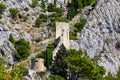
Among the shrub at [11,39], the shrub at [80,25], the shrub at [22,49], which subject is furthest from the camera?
the shrub at [80,25]

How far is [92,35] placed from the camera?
8300 centimetres

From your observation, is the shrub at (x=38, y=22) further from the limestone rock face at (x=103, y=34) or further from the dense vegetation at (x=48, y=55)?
the dense vegetation at (x=48, y=55)

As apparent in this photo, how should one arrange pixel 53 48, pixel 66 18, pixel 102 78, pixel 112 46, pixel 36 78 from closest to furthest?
pixel 36 78
pixel 102 78
pixel 53 48
pixel 112 46
pixel 66 18

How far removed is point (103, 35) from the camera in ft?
274

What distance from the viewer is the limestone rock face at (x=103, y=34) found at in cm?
7766

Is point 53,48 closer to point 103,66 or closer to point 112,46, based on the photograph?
point 103,66

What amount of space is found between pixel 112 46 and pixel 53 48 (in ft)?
46.7

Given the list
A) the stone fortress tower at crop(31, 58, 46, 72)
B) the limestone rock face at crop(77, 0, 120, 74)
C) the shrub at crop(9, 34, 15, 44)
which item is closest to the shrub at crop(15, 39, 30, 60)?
the shrub at crop(9, 34, 15, 44)

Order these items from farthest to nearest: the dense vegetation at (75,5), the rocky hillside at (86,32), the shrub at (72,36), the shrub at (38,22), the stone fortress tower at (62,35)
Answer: the dense vegetation at (75,5)
the shrub at (38,22)
the shrub at (72,36)
the rocky hillside at (86,32)
the stone fortress tower at (62,35)

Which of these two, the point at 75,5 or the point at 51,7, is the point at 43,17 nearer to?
the point at 51,7

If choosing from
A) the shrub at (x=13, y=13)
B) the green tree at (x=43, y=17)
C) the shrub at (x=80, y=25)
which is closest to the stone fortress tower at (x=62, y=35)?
the shrub at (x=80, y=25)

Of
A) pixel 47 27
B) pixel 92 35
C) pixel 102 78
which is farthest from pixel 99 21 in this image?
pixel 102 78

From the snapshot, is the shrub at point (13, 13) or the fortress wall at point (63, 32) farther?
the shrub at point (13, 13)

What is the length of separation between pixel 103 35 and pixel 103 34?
424mm
